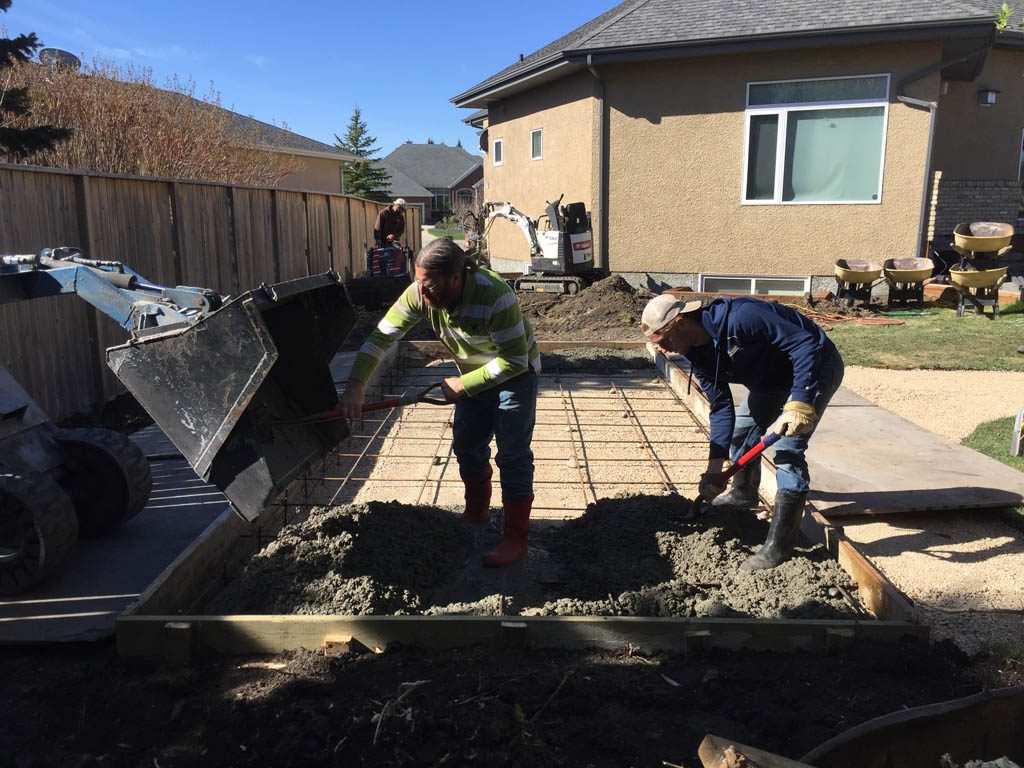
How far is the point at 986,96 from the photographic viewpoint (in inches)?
533

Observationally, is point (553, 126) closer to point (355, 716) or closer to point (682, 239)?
point (682, 239)

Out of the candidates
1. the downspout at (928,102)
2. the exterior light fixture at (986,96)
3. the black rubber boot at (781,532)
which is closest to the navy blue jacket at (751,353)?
the black rubber boot at (781,532)

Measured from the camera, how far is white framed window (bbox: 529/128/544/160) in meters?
15.1

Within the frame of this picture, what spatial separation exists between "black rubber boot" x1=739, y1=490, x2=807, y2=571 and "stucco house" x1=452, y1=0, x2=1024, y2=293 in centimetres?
975

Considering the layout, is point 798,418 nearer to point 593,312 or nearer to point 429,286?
point 429,286

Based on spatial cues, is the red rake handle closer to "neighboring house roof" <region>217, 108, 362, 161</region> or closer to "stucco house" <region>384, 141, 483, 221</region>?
"neighboring house roof" <region>217, 108, 362, 161</region>

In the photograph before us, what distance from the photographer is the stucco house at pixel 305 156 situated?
21891 mm

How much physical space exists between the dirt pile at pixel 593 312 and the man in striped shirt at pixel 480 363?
21.8 ft

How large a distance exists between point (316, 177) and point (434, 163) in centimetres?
4314

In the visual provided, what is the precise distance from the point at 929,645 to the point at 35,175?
238 inches

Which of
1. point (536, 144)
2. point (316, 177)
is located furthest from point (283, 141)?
point (536, 144)

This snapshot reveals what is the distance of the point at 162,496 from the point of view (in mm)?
4504

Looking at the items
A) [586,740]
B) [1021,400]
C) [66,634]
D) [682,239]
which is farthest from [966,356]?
[66,634]

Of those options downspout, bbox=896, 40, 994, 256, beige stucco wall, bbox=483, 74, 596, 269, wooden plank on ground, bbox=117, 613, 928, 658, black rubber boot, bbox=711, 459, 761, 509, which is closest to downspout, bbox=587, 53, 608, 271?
beige stucco wall, bbox=483, 74, 596, 269
